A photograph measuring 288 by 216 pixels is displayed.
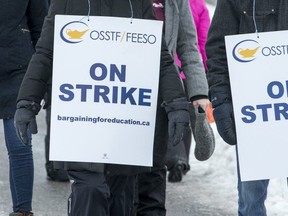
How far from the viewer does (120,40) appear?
4730 mm

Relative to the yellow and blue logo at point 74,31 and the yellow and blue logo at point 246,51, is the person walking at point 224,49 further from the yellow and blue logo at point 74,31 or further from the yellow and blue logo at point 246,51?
the yellow and blue logo at point 74,31

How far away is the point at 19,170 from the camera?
5.91 metres

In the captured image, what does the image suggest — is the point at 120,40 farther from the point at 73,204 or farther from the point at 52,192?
the point at 52,192

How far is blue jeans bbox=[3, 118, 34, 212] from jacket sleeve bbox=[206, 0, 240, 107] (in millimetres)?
1590

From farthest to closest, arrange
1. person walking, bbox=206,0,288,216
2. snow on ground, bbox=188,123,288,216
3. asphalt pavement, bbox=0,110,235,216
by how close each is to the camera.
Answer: snow on ground, bbox=188,123,288,216 → asphalt pavement, bbox=0,110,235,216 → person walking, bbox=206,0,288,216

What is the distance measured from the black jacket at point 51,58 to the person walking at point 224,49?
20 centimetres

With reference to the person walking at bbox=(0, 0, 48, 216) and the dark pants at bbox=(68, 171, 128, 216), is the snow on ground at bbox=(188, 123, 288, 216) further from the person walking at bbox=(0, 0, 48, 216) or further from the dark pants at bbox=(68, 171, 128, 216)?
the dark pants at bbox=(68, 171, 128, 216)

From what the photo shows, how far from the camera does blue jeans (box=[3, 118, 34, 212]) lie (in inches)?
232

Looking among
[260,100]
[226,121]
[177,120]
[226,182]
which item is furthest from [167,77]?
[226,182]

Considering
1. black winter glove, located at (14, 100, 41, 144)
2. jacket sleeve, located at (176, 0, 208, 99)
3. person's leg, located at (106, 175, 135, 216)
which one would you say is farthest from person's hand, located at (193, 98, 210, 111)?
black winter glove, located at (14, 100, 41, 144)

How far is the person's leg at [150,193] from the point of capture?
18.3 ft

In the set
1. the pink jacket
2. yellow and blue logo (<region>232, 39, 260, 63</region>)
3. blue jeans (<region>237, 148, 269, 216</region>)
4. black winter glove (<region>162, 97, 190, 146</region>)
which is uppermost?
the pink jacket

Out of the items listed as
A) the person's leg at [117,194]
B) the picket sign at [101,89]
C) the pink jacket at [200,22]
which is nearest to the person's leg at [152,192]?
the person's leg at [117,194]

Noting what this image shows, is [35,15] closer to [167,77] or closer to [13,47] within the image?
[13,47]
